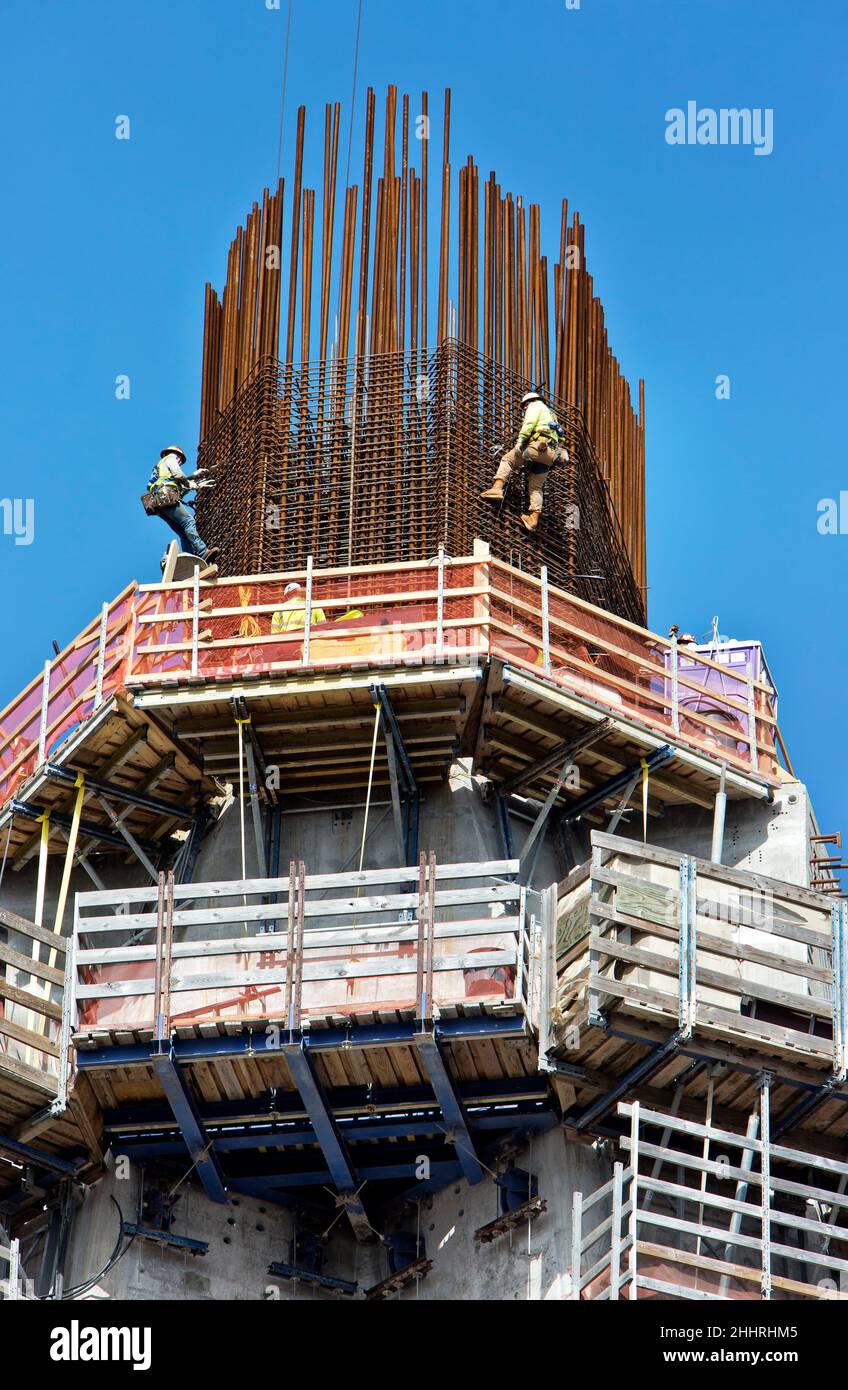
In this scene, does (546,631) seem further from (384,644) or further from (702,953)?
(702,953)

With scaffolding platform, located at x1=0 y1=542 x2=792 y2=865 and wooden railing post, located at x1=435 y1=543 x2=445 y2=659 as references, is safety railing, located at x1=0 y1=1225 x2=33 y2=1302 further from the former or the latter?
wooden railing post, located at x1=435 y1=543 x2=445 y2=659

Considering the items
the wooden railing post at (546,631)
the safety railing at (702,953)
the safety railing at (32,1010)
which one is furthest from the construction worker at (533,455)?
the safety railing at (32,1010)

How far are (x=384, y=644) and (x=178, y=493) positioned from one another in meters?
7.63

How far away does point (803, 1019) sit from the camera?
36656 millimetres

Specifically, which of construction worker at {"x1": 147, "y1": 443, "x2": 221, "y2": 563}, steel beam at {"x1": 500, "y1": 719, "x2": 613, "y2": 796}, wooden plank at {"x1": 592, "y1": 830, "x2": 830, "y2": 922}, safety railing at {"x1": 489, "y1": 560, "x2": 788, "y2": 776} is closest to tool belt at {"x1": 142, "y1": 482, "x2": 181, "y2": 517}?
construction worker at {"x1": 147, "y1": 443, "x2": 221, "y2": 563}

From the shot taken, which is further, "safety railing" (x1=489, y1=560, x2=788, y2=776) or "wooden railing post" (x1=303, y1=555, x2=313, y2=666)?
"safety railing" (x1=489, y1=560, x2=788, y2=776)

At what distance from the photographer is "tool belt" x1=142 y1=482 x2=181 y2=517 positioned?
4556 cm

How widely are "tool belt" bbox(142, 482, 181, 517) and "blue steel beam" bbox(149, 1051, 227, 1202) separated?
11.7 metres

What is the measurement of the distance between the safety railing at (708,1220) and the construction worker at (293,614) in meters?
8.93

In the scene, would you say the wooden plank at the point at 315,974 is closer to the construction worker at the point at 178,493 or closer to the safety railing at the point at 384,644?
the safety railing at the point at 384,644

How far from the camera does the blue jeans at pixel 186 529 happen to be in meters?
45.9
